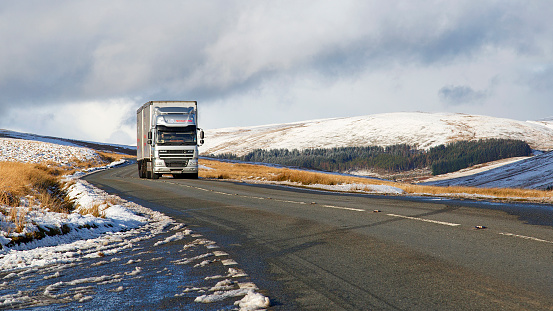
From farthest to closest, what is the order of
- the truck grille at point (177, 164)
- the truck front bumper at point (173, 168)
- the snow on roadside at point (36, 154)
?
the snow on roadside at point (36, 154), the truck grille at point (177, 164), the truck front bumper at point (173, 168)

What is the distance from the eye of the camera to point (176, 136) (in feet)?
99.0

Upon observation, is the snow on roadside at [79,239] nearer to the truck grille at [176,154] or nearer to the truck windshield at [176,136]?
the truck windshield at [176,136]

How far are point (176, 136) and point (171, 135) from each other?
35 centimetres

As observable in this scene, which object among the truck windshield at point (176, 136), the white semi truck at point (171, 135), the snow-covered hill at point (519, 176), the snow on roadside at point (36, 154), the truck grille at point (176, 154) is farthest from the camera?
the snow-covered hill at point (519, 176)

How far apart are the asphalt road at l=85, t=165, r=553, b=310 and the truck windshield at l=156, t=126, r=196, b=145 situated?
748 inches

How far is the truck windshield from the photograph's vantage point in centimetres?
2984

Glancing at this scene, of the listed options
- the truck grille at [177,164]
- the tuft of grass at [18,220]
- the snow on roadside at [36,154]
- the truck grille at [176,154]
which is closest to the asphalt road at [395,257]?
the tuft of grass at [18,220]

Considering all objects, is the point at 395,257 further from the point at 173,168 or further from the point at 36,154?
the point at 36,154

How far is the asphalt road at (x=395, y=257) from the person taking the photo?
→ 174 inches

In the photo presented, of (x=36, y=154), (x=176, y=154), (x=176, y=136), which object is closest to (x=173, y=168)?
(x=176, y=154)

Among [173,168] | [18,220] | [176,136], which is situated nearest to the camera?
[18,220]

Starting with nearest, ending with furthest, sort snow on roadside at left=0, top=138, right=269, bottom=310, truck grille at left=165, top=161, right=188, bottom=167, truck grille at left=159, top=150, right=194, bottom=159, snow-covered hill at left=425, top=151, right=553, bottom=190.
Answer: snow on roadside at left=0, top=138, right=269, bottom=310, truck grille at left=159, top=150, right=194, bottom=159, truck grille at left=165, top=161, right=188, bottom=167, snow-covered hill at left=425, top=151, right=553, bottom=190

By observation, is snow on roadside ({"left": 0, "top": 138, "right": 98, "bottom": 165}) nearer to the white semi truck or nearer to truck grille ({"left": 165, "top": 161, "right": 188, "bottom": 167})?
the white semi truck

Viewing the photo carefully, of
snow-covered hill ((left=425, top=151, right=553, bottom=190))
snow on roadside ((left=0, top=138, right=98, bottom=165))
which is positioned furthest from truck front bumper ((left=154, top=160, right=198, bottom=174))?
snow-covered hill ((left=425, top=151, right=553, bottom=190))
